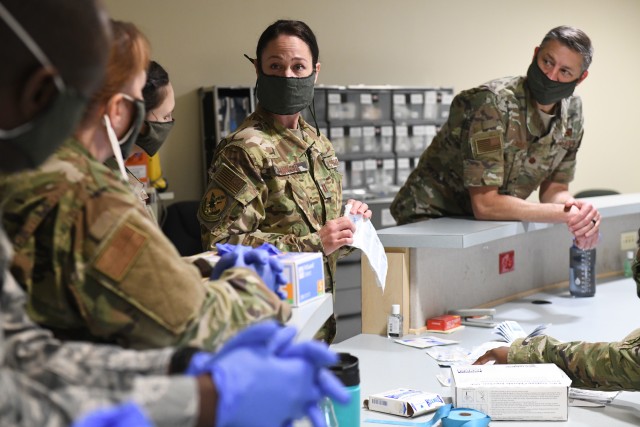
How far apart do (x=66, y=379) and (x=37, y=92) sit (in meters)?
0.35

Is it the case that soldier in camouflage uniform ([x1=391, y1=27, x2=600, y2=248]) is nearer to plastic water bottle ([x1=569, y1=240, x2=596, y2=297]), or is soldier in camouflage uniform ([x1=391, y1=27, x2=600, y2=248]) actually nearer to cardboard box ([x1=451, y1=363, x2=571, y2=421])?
plastic water bottle ([x1=569, y1=240, x2=596, y2=297])

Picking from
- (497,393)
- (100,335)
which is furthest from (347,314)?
(100,335)

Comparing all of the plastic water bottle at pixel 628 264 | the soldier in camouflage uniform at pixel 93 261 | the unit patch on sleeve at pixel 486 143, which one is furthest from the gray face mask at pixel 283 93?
the plastic water bottle at pixel 628 264

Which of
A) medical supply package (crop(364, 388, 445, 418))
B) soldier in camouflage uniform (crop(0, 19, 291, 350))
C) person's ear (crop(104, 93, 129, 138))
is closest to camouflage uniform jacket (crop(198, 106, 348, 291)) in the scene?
medical supply package (crop(364, 388, 445, 418))

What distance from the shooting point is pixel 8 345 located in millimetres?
951

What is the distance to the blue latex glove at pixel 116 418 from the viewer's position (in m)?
0.79

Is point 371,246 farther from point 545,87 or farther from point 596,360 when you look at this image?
point 545,87

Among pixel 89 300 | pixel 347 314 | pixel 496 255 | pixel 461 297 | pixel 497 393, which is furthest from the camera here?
pixel 347 314

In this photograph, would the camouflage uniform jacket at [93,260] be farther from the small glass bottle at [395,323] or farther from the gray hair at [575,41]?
the gray hair at [575,41]

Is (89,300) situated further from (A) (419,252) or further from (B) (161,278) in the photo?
(A) (419,252)

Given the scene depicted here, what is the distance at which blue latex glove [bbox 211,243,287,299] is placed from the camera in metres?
1.43

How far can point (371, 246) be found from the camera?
94.5 inches

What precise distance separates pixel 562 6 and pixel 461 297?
5.29 m

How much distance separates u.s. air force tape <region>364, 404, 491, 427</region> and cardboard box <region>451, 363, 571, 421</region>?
2.5 inches
